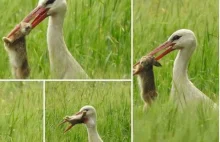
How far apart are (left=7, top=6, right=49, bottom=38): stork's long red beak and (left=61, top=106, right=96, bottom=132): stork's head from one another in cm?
44

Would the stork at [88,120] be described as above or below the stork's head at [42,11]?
below

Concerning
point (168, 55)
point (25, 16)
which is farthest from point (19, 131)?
point (168, 55)

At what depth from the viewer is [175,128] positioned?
379 cm

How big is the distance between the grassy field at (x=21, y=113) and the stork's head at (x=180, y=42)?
22.9 inches

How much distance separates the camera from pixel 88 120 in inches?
146

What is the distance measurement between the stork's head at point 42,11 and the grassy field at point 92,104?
28 centimetres

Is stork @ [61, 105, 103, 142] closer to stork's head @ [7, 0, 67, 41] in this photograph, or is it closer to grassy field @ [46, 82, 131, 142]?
grassy field @ [46, 82, 131, 142]

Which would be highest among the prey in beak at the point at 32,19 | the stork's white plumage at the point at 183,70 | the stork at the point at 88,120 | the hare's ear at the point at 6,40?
the prey in beak at the point at 32,19

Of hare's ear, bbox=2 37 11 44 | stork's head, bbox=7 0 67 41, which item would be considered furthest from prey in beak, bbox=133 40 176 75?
hare's ear, bbox=2 37 11 44

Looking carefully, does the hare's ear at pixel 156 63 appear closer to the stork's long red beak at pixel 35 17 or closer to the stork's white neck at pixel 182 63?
the stork's white neck at pixel 182 63

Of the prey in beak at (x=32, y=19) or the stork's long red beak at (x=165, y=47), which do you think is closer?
the prey in beak at (x=32, y=19)

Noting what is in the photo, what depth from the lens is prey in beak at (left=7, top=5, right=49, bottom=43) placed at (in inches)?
141

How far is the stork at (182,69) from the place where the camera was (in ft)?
12.2

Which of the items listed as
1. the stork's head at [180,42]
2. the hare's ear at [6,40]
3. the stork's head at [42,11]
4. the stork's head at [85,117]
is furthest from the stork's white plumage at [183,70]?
the hare's ear at [6,40]
